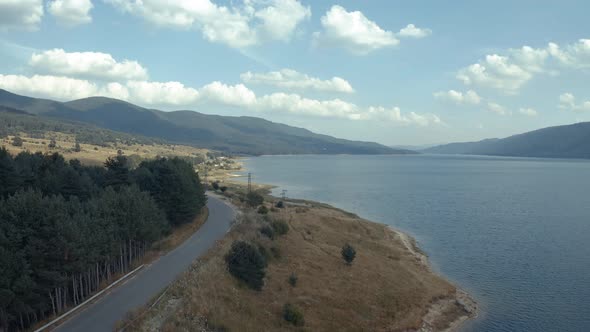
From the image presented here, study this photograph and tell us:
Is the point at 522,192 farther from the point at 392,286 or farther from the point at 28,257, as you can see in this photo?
the point at 28,257

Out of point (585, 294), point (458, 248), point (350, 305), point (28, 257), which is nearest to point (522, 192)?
point (458, 248)

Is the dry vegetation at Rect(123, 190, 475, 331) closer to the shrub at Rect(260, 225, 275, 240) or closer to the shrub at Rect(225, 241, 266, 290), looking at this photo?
the shrub at Rect(225, 241, 266, 290)

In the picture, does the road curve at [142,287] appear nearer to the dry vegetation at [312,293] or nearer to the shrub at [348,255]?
the dry vegetation at [312,293]

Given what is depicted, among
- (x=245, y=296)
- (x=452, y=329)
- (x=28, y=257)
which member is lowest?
(x=452, y=329)

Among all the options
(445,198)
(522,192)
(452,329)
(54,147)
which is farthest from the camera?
(54,147)

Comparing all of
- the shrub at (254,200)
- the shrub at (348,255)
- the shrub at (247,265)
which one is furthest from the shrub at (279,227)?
the shrub at (254,200)

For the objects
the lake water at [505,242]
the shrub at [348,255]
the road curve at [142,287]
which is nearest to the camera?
the road curve at [142,287]

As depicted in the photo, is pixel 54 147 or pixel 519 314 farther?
pixel 54 147
